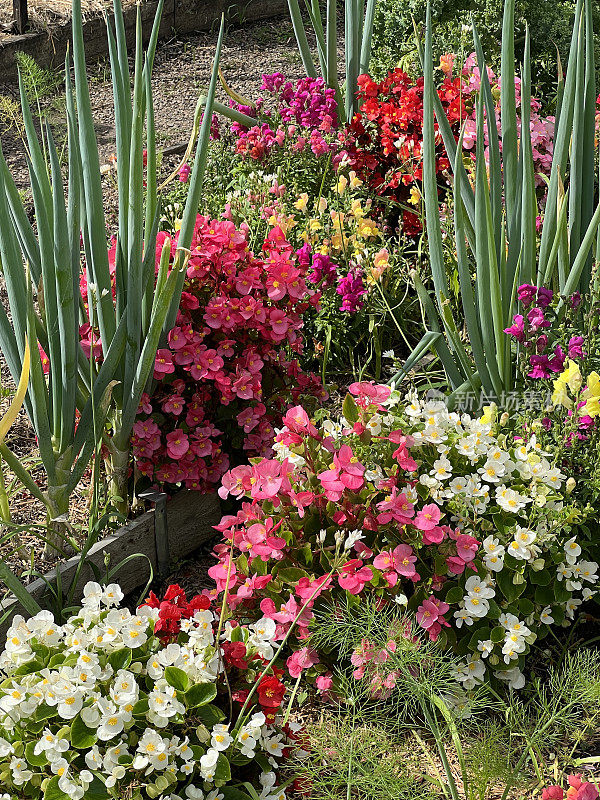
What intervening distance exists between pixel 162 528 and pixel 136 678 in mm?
732

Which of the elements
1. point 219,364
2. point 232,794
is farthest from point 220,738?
point 219,364

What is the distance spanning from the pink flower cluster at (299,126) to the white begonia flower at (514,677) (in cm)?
198

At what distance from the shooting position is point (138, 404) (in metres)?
2.20

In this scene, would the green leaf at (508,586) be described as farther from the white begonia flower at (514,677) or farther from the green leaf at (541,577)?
the white begonia flower at (514,677)

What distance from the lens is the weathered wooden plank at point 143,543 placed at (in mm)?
2105

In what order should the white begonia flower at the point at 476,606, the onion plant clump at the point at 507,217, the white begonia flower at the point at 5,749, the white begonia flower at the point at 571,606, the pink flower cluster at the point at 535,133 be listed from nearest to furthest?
the white begonia flower at the point at 5,749
the white begonia flower at the point at 476,606
the white begonia flower at the point at 571,606
the onion plant clump at the point at 507,217
the pink flower cluster at the point at 535,133

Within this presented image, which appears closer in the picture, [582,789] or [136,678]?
[582,789]

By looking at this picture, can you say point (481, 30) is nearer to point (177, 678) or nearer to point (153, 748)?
point (177, 678)

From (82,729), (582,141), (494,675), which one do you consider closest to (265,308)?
(582,141)

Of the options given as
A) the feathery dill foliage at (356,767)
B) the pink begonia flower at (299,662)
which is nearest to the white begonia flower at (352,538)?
the pink begonia flower at (299,662)

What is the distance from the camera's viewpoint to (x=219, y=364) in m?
2.29

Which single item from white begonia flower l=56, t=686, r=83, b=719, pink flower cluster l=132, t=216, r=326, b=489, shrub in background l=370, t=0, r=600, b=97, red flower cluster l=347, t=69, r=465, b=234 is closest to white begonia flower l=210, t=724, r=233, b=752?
white begonia flower l=56, t=686, r=83, b=719

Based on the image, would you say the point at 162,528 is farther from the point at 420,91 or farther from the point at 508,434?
the point at 420,91

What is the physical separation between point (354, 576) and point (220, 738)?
49 cm
